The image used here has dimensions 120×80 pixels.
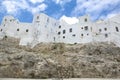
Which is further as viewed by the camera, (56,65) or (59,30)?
(59,30)

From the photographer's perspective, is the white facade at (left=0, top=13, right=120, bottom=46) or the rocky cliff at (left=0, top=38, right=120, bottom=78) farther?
the white facade at (left=0, top=13, right=120, bottom=46)

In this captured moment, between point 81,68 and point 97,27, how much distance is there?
76.1 feet

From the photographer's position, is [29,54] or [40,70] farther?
[29,54]

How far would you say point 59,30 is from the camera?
6100 centimetres

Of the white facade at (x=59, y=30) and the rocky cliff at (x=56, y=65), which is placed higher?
the white facade at (x=59, y=30)

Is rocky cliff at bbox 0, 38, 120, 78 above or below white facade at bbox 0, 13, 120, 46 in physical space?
below

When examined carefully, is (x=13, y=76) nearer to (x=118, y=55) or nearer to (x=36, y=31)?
(x=118, y=55)

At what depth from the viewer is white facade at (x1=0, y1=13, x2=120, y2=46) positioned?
55.6 metres

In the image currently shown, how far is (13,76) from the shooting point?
35.5m

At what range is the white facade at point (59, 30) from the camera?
5556cm

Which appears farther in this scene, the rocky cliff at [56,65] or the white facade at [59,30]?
the white facade at [59,30]

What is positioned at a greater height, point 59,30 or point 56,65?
point 59,30

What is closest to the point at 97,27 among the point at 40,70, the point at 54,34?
the point at 54,34

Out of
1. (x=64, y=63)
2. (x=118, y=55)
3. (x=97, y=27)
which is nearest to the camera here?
(x=64, y=63)
